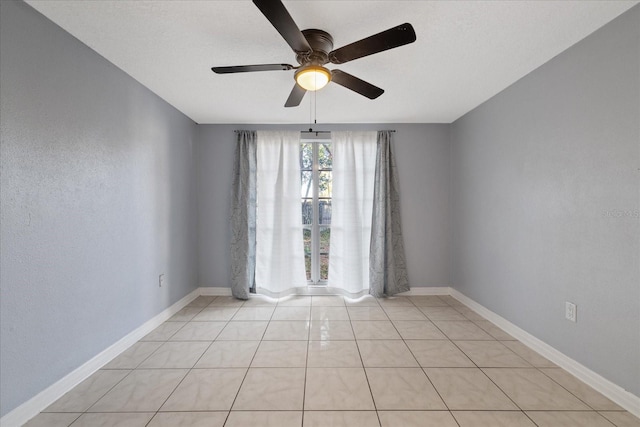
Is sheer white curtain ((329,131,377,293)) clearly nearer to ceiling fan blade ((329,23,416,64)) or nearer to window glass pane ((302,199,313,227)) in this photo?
window glass pane ((302,199,313,227))

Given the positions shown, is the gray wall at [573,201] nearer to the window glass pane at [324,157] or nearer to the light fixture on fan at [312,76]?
the light fixture on fan at [312,76]

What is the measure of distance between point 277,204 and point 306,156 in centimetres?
81

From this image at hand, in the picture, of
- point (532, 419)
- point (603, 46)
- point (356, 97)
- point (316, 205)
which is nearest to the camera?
point (532, 419)

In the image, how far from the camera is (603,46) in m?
1.73

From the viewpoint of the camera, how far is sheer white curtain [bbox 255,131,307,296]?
3.64 metres

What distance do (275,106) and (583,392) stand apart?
3476mm

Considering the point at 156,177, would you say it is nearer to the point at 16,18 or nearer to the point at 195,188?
the point at 195,188

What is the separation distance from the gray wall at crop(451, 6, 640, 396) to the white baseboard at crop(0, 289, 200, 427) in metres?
3.46

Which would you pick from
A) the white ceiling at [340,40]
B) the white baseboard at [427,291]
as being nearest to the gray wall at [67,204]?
the white ceiling at [340,40]

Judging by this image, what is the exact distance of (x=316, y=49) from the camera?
1.75m

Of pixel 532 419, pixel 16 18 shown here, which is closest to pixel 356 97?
pixel 16 18

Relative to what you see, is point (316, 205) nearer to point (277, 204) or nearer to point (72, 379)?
point (277, 204)

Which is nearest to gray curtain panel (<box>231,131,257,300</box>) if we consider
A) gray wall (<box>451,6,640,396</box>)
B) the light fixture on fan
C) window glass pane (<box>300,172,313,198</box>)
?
window glass pane (<box>300,172,313,198</box>)

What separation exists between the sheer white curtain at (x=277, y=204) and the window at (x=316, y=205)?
207mm
